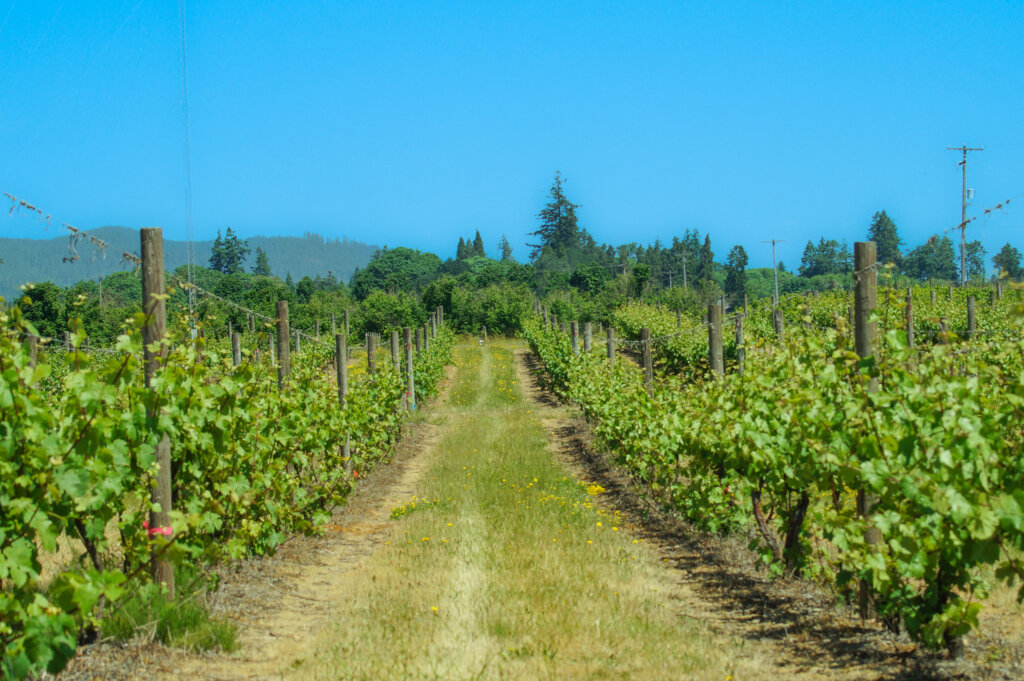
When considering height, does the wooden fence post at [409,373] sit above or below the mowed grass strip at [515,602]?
above

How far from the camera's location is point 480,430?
47.9 ft

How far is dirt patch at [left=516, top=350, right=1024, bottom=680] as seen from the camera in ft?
12.8

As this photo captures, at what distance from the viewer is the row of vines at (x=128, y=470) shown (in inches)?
127

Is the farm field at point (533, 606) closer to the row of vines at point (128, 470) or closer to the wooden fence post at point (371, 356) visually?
the row of vines at point (128, 470)

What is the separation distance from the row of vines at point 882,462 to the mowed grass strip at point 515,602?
0.84 m

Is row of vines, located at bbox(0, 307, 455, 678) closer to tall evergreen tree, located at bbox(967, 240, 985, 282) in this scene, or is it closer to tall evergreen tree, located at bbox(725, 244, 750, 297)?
tall evergreen tree, located at bbox(967, 240, 985, 282)

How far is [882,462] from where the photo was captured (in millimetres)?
3602

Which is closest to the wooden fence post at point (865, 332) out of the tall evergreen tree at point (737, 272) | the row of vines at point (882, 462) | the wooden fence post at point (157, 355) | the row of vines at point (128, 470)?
the row of vines at point (882, 462)

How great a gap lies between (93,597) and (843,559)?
355 centimetres

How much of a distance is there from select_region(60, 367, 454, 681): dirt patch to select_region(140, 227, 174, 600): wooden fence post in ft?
1.34

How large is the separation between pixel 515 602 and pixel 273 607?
1.60m

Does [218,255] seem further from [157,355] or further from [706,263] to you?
[157,355]

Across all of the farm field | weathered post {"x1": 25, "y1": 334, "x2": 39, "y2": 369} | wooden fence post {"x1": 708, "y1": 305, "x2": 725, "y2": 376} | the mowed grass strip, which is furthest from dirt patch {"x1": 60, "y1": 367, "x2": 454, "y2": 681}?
wooden fence post {"x1": 708, "y1": 305, "x2": 725, "y2": 376}

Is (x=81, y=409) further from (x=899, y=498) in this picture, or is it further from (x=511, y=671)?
(x=899, y=498)
